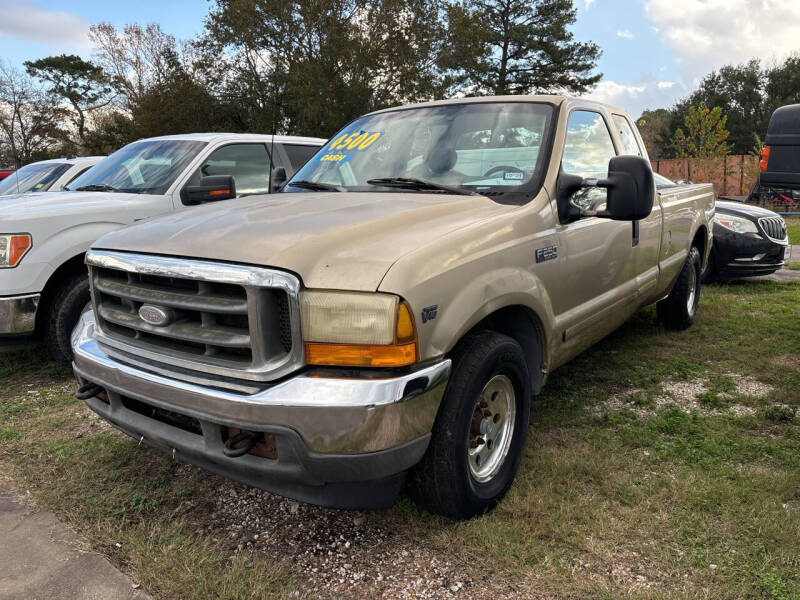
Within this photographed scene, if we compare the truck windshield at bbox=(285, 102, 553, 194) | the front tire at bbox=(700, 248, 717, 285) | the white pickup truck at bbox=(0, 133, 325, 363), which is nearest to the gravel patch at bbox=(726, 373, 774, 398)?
the truck windshield at bbox=(285, 102, 553, 194)

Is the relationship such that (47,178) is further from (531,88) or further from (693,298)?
(531,88)

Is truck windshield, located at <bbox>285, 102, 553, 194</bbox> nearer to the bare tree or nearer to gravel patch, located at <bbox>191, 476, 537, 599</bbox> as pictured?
gravel patch, located at <bbox>191, 476, 537, 599</bbox>

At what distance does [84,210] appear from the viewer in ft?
14.9

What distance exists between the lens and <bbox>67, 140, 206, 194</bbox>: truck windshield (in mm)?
5203

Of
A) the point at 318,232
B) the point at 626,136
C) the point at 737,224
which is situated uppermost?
the point at 626,136

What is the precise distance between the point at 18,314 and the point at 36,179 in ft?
17.8

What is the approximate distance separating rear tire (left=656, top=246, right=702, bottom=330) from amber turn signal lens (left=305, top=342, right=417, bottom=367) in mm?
4139

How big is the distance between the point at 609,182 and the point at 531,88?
3736 centimetres

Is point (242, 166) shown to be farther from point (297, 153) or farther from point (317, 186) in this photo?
point (317, 186)

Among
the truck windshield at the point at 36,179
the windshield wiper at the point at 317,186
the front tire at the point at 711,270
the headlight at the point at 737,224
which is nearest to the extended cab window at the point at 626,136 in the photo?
the windshield wiper at the point at 317,186

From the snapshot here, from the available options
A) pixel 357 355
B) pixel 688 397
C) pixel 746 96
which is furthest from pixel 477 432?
pixel 746 96

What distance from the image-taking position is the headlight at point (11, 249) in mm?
4125

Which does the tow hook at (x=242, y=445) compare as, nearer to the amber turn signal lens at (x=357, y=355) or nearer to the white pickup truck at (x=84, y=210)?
the amber turn signal lens at (x=357, y=355)

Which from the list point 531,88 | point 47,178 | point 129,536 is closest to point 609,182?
point 129,536
